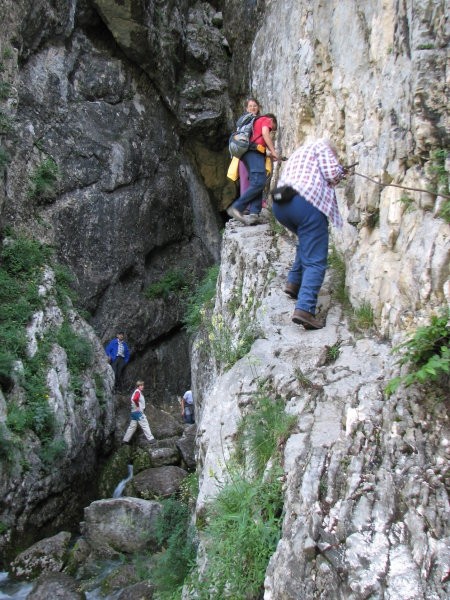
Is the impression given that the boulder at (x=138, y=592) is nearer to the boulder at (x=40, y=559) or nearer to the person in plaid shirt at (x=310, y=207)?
the boulder at (x=40, y=559)

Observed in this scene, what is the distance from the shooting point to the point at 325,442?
4156 millimetres

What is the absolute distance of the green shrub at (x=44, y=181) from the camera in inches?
602

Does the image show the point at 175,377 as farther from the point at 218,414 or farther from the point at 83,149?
the point at 218,414

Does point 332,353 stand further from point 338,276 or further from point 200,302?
point 200,302

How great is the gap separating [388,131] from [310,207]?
98cm

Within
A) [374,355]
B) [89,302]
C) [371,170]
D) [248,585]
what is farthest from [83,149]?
[248,585]

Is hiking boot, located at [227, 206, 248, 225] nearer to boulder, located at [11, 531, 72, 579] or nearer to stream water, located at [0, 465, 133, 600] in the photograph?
stream water, located at [0, 465, 133, 600]

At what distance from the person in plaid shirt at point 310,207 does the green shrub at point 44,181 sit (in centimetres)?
1095

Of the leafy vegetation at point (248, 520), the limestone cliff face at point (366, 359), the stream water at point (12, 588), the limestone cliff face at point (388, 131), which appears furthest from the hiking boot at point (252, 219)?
the stream water at point (12, 588)

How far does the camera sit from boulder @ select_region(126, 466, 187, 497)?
11.3 m

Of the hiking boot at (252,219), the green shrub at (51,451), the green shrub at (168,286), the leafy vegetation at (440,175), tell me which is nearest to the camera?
the leafy vegetation at (440,175)

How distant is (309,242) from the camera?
18.7ft

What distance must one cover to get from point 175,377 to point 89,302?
311 cm

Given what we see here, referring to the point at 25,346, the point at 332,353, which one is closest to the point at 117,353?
the point at 25,346
